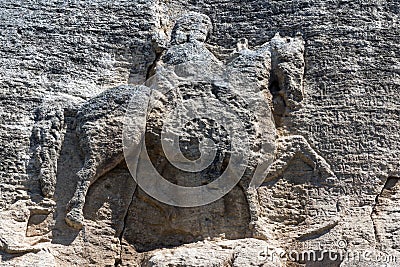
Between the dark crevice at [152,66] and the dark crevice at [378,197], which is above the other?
the dark crevice at [152,66]

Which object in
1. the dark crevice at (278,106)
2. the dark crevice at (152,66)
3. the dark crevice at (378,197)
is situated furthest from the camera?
the dark crevice at (152,66)

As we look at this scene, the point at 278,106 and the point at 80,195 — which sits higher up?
the point at 278,106

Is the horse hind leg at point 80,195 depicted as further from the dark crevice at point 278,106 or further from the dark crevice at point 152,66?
the dark crevice at point 278,106

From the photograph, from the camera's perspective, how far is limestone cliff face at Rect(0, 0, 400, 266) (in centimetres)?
739

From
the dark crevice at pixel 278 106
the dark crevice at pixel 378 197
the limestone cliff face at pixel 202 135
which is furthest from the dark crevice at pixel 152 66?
the dark crevice at pixel 378 197

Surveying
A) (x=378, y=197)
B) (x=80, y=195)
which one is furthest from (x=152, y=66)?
(x=378, y=197)

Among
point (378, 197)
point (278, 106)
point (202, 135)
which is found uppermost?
point (278, 106)

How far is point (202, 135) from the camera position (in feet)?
25.1

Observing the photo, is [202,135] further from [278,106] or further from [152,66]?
[152,66]

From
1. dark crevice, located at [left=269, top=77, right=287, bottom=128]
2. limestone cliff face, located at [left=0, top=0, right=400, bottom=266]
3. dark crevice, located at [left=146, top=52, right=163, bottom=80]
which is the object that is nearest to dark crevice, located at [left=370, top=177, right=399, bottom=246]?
limestone cliff face, located at [left=0, top=0, right=400, bottom=266]

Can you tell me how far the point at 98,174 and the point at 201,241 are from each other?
0.99 metres

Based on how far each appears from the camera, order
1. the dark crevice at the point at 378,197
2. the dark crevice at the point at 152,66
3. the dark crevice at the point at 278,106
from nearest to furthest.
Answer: the dark crevice at the point at 378,197
the dark crevice at the point at 278,106
the dark crevice at the point at 152,66

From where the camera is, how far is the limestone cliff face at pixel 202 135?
7.39 metres

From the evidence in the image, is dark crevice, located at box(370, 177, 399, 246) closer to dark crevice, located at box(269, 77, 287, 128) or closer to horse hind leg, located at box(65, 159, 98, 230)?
dark crevice, located at box(269, 77, 287, 128)
